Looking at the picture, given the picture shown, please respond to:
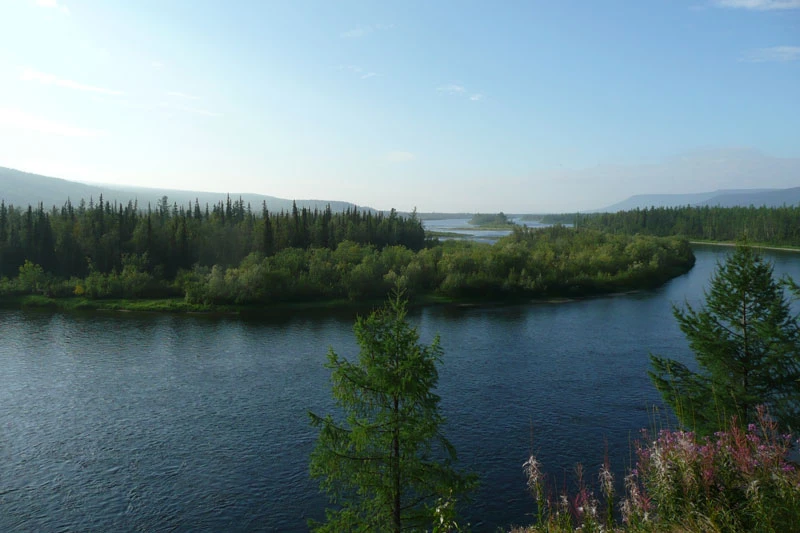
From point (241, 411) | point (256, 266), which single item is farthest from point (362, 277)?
point (241, 411)

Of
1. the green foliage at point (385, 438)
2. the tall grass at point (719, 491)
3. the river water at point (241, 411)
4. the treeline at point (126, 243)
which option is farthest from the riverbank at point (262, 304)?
the tall grass at point (719, 491)

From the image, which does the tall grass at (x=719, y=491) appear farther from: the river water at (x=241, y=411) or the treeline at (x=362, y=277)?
the treeline at (x=362, y=277)

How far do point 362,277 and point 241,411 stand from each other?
5223 centimetres

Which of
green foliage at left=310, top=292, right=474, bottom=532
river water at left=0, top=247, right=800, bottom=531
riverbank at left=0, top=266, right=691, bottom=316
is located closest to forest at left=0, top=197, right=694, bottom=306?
riverbank at left=0, top=266, right=691, bottom=316

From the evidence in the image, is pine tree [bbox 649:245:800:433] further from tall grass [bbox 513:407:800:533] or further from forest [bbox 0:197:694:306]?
forest [bbox 0:197:694:306]

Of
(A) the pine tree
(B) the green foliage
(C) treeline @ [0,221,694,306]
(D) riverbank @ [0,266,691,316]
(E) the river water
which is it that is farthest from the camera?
(C) treeline @ [0,221,694,306]

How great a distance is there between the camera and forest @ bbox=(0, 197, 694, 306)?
3472 inches

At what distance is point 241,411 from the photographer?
39781 millimetres

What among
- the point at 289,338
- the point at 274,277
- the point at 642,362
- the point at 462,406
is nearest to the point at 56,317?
the point at 274,277

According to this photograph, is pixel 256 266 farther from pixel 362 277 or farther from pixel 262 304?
pixel 362 277

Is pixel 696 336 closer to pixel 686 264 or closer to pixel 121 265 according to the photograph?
pixel 121 265

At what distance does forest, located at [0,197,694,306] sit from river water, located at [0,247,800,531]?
18457mm

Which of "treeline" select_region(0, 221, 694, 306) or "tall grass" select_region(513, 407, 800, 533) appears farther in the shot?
"treeline" select_region(0, 221, 694, 306)

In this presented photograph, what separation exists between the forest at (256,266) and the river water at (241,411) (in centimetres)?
1846
